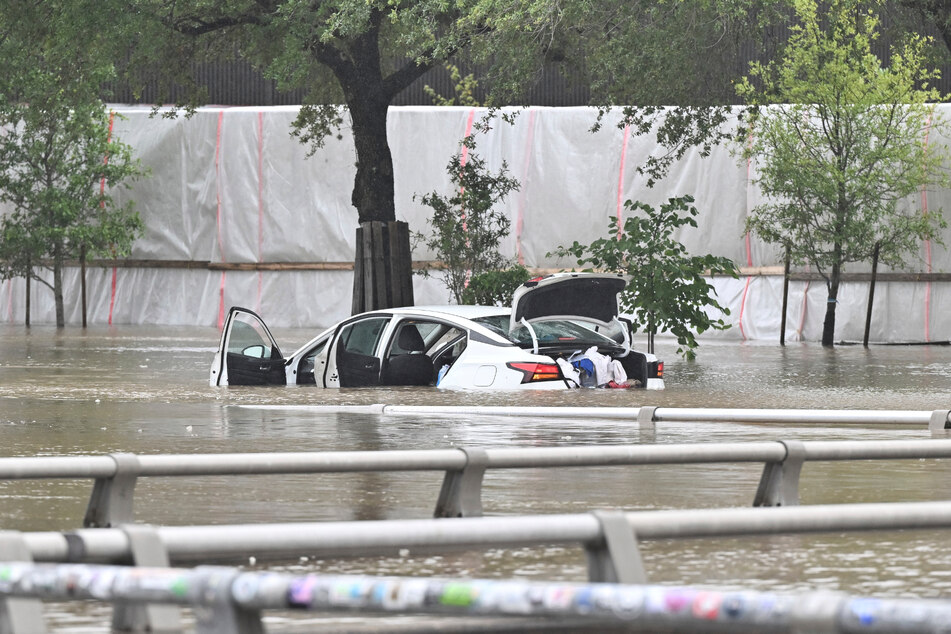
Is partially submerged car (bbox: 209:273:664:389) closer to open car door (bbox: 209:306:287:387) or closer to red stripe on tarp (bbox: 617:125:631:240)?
open car door (bbox: 209:306:287:387)

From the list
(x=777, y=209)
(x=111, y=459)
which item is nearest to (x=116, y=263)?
(x=777, y=209)

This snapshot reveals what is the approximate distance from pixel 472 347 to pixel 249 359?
2.99m

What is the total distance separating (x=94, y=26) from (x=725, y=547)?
17984 millimetres

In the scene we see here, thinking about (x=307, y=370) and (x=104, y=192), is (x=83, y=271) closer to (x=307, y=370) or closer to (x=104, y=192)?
(x=104, y=192)

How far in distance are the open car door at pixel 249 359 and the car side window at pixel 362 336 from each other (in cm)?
87

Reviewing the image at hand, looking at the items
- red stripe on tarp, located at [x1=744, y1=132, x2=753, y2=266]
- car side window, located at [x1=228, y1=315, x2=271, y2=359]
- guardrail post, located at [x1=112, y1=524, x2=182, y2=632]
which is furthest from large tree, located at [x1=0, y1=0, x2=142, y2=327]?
guardrail post, located at [x1=112, y1=524, x2=182, y2=632]

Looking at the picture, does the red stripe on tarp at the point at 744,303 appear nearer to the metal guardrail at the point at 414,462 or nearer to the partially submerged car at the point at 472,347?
the partially submerged car at the point at 472,347

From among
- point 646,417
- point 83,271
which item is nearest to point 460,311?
point 646,417

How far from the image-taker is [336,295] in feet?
132

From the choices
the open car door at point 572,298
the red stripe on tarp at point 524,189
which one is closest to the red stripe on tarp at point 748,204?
the red stripe on tarp at point 524,189

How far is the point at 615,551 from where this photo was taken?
4.82 m

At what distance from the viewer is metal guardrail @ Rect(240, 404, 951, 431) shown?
480 inches

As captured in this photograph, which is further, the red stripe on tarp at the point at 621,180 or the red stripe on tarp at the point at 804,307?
the red stripe on tarp at the point at 621,180

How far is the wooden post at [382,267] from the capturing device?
82.6 ft
